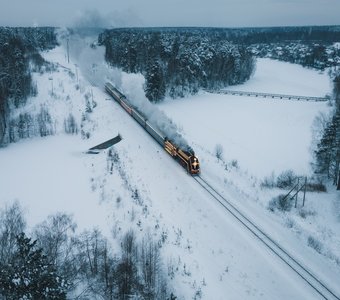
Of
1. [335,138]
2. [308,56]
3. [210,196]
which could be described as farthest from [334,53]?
[210,196]

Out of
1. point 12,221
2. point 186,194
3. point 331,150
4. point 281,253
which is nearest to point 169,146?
point 186,194

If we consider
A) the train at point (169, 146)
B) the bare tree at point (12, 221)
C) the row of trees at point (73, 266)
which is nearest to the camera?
the row of trees at point (73, 266)

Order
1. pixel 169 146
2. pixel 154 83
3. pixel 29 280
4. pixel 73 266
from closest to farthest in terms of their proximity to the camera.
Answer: pixel 29 280, pixel 73 266, pixel 169 146, pixel 154 83

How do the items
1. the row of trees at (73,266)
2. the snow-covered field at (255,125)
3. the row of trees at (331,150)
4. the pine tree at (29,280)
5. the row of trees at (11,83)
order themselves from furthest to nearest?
the row of trees at (11,83)
the snow-covered field at (255,125)
the row of trees at (331,150)
the row of trees at (73,266)
the pine tree at (29,280)

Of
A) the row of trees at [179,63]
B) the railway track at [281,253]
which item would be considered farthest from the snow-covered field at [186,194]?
the row of trees at [179,63]

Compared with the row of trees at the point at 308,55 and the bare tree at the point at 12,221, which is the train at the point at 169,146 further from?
the row of trees at the point at 308,55

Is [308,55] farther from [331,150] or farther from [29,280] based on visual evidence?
[29,280]

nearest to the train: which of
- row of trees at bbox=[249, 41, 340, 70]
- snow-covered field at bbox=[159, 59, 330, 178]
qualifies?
snow-covered field at bbox=[159, 59, 330, 178]

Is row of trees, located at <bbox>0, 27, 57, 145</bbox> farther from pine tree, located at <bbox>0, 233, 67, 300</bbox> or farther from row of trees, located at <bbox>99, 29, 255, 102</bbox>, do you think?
pine tree, located at <bbox>0, 233, 67, 300</bbox>

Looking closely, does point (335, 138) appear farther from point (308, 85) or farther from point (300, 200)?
point (308, 85)
